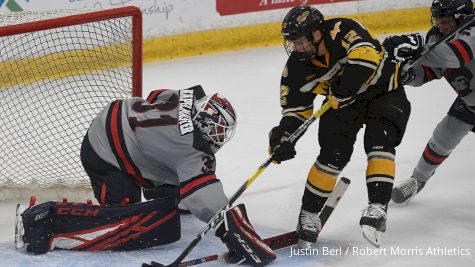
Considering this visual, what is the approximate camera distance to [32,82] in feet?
14.8

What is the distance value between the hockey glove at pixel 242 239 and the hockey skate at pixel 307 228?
214mm

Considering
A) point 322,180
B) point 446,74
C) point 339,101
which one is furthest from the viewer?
point 446,74

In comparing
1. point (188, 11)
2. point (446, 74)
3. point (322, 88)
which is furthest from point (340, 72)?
point (188, 11)

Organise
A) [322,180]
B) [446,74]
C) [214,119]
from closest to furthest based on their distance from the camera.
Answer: [214,119]
[322,180]
[446,74]

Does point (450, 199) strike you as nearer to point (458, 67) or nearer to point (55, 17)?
point (458, 67)

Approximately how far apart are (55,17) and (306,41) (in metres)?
1.20

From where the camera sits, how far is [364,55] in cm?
348

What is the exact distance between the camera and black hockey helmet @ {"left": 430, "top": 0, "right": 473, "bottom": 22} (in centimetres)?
380

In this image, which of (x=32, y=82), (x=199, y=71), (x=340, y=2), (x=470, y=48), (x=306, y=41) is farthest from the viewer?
(x=340, y=2)

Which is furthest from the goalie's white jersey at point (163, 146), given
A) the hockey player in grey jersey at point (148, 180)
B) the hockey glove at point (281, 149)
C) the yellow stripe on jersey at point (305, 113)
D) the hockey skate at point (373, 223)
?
the hockey skate at point (373, 223)

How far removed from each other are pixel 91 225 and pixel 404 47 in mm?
1382

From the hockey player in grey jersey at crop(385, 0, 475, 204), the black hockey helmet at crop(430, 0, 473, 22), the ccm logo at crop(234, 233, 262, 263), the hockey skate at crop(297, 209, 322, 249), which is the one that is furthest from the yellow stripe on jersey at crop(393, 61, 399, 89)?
the ccm logo at crop(234, 233, 262, 263)

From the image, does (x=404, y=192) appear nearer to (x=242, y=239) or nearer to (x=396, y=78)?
(x=396, y=78)

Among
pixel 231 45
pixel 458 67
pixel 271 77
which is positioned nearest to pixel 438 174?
pixel 458 67
